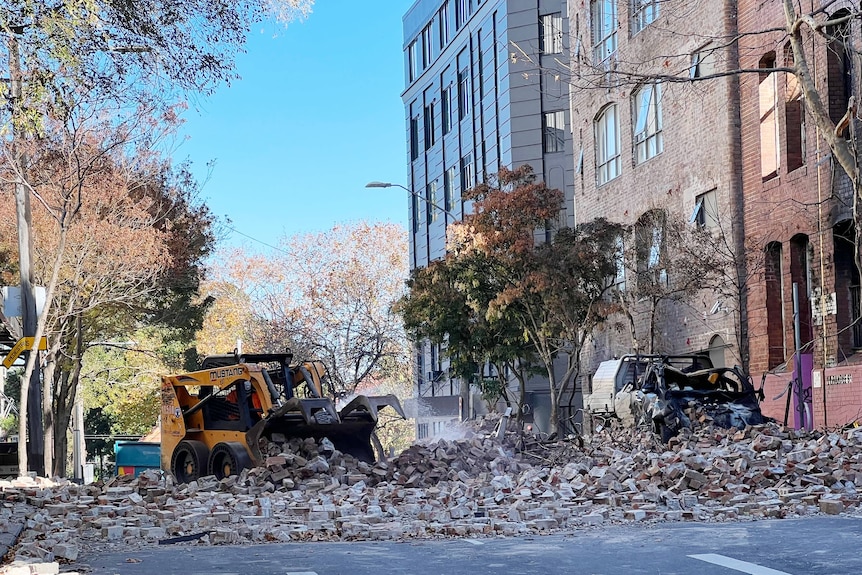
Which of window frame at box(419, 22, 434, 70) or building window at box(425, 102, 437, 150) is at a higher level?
window frame at box(419, 22, 434, 70)

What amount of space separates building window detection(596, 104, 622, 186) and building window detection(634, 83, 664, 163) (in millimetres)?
1548

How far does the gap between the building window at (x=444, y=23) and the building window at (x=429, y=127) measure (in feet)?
10.7

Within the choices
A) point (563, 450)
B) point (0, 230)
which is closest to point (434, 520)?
point (563, 450)

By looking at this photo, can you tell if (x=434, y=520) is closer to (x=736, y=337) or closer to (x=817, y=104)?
(x=817, y=104)

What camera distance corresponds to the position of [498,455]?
23.3 metres

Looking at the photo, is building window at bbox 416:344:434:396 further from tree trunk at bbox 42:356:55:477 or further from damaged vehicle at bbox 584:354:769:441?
damaged vehicle at bbox 584:354:769:441

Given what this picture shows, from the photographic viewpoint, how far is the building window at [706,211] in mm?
29500

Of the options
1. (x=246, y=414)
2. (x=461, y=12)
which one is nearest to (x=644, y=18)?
(x=246, y=414)

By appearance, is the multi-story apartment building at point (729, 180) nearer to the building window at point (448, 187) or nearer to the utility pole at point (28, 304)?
the utility pole at point (28, 304)

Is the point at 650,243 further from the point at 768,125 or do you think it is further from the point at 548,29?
the point at 548,29

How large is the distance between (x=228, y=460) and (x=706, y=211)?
13767 mm

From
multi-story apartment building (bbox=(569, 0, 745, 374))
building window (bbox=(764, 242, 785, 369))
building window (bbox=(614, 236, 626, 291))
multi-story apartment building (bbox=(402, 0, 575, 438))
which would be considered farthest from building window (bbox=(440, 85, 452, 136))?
building window (bbox=(764, 242, 785, 369))

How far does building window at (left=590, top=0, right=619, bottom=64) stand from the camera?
36.0 meters

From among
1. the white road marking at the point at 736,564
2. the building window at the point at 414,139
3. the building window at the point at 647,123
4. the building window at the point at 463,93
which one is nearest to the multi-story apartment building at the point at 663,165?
the building window at the point at 647,123
